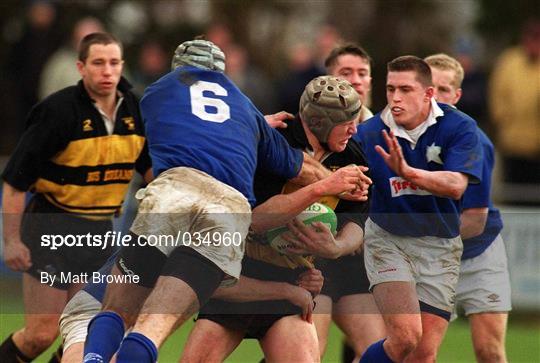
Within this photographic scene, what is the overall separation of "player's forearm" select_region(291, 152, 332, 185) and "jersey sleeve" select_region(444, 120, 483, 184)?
0.79 metres

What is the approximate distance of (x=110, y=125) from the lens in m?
9.19

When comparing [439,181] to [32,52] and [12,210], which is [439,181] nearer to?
[12,210]

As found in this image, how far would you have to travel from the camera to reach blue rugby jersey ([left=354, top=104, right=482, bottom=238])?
837 cm

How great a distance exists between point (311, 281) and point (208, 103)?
125 cm

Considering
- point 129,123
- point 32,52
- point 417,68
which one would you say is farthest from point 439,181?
point 32,52

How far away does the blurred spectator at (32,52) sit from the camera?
15.6m

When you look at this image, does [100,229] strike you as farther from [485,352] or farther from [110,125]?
[485,352]

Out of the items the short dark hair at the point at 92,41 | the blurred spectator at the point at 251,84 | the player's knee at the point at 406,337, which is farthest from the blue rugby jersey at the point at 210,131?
the blurred spectator at the point at 251,84

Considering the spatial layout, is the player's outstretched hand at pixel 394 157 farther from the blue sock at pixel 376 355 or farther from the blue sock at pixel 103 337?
the blue sock at pixel 103 337

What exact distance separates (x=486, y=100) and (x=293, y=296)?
336 inches

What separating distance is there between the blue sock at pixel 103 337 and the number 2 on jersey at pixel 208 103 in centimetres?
114

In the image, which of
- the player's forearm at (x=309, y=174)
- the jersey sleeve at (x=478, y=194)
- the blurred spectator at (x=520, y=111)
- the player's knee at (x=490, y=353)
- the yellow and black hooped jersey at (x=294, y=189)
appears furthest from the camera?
the blurred spectator at (x=520, y=111)

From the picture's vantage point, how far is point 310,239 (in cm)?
793

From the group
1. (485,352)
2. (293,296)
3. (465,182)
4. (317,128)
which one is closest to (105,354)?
(293,296)
